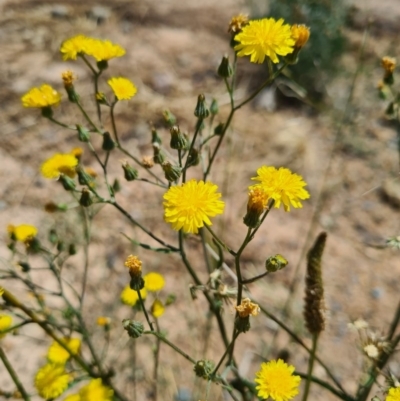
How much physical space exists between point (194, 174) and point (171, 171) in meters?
1.85

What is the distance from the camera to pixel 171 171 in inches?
55.0

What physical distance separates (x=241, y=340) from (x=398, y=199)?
1.33 metres

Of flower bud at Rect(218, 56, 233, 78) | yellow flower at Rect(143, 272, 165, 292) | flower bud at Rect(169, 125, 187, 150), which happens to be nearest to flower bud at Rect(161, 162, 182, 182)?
flower bud at Rect(169, 125, 187, 150)

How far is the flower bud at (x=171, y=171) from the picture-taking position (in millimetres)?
1381

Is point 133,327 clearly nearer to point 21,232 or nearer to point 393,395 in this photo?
point 393,395

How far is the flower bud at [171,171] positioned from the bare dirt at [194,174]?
0.75m

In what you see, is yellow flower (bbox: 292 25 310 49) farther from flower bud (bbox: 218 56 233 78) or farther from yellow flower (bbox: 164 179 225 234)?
yellow flower (bbox: 164 179 225 234)

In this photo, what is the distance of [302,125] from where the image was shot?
365 cm

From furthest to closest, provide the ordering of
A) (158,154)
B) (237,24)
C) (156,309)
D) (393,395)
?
(156,309) → (237,24) → (158,154) → (393,395)

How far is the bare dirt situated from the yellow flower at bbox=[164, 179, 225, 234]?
2.76 ft

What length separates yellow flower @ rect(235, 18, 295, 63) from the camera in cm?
149

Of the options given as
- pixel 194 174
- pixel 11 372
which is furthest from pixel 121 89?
pixel 194 174

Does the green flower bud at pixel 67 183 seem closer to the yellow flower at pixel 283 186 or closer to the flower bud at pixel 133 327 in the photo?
the flower bud at pixel 133 327

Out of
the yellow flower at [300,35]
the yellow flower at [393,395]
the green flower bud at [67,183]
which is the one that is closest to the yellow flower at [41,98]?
the green flower bud at [67,183]
